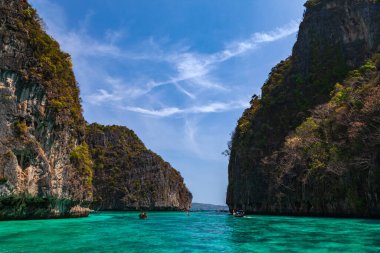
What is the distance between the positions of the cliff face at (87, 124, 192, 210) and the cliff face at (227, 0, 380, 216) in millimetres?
39105

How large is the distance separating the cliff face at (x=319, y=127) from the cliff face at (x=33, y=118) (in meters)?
30.0

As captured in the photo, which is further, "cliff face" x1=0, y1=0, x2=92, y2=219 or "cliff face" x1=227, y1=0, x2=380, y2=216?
"cliff face" x1=227, y1=0, x2=380, y2=216

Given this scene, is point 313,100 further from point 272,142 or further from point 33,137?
point 33,137

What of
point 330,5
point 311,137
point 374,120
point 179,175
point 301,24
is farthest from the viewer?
point 179,175

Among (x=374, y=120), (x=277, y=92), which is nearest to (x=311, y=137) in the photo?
(x=374, y=120)

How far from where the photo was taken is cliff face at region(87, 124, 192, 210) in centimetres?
10981

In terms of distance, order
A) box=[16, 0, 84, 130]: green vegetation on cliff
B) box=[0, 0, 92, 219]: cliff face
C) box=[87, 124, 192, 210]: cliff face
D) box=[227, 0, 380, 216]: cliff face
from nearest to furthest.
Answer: box=[0, 0, 92, 219]: cliff face, box=[227, 0, 380, 216]: cliff face, box=[16, 0, 84, 130]: green vegetation on cliff, box=[87, 124, 192, 210]: cliff face

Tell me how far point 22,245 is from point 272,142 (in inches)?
2052

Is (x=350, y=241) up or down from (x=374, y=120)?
down

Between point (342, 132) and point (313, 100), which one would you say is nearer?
point (342, 132)

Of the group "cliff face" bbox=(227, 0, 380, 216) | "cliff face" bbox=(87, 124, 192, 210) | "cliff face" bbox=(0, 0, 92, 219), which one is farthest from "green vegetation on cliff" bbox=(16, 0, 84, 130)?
"cliff face" bbox=(87, 124, 192, 210)

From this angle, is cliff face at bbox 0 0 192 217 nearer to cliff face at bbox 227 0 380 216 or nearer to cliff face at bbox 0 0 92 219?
cliff face at bbox 0 0 92 219

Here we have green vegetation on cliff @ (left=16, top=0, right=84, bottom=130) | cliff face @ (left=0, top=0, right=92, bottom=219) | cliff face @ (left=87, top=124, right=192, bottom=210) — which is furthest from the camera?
cliff face @ (left=87, top=124, right=192, bottom=210)

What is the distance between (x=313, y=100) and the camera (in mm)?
62875
